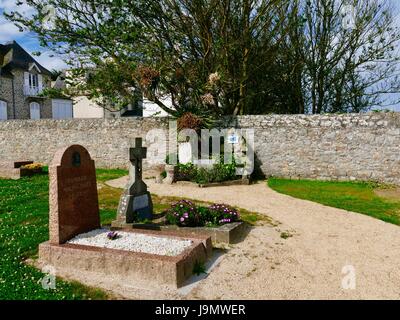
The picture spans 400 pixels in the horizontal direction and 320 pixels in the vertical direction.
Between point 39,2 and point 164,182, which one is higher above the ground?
point 39,2

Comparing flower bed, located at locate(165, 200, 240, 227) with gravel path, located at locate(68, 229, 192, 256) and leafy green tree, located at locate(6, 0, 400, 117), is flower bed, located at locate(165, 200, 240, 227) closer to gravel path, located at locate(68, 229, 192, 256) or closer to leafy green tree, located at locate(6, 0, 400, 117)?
gravel path, located at locate(68, 229, 192, 256)

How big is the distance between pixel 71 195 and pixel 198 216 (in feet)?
7.91

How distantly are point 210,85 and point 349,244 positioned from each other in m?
8.88

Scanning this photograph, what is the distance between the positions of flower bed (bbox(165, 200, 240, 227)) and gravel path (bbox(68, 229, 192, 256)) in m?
1.02

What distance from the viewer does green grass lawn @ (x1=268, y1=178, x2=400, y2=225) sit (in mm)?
8914

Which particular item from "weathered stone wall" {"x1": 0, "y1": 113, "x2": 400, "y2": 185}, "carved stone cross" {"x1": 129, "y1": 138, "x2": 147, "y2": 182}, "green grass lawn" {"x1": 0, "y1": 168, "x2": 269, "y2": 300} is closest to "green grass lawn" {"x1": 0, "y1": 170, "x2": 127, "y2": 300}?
"green grass lawn" {"x1": 0, "y1": 168, "x2": 269, "y2": 300}

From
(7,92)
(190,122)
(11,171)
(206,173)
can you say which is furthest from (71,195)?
(7,92)

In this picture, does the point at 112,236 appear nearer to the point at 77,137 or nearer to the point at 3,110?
the point at 77,137

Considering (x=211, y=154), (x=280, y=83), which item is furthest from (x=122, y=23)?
(x=280, y=83)

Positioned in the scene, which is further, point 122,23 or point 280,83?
point 280,83
